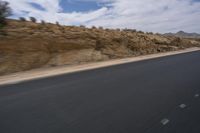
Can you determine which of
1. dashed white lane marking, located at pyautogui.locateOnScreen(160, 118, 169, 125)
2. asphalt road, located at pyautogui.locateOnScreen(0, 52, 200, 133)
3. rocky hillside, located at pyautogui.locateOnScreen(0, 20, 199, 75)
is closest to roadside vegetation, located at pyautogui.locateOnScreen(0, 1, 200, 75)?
rocky hillside, located at pyautogui.locateOnScreen(0, 20, 199, 75)

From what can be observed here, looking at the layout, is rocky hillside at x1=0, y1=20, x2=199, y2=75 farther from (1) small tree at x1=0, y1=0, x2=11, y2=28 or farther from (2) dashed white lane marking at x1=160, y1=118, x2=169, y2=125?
(2) dashed white lane marking at x1=160, y1=118, x2=169, y2=125

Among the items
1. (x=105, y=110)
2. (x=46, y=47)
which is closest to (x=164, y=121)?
(x=105, y=110)

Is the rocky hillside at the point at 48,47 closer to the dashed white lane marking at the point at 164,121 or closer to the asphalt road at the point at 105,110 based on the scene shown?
the asphalt road at the point at 105,110

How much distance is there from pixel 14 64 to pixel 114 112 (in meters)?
18.3

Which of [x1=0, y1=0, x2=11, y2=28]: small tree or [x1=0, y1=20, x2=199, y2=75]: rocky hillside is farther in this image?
[x1=0, y1=0, x2=11, y2=28]: small tree

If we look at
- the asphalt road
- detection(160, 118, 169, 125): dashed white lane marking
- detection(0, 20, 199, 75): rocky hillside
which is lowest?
A: detection(0, 20, 199, 75): rocky hillside

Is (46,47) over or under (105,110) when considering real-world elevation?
under

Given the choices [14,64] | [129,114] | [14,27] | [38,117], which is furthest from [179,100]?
[14,27]

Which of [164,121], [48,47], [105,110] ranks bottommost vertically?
[48,47]

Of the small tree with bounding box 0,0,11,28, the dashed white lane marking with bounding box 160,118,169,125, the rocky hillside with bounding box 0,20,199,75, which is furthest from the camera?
the small tree with bounding box 0,0,11,28

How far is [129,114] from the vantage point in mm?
8008

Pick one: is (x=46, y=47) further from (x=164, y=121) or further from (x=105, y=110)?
(x=164, y=121)

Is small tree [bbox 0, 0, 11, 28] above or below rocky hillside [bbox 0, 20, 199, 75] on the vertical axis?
above

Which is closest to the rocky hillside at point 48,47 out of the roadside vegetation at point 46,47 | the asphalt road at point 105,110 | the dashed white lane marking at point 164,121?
the roadside vegetation at point 46,47
